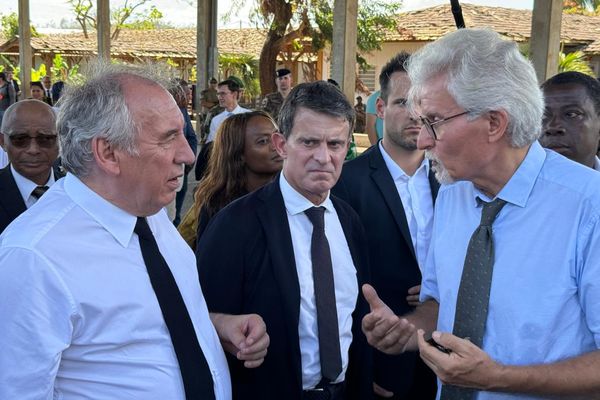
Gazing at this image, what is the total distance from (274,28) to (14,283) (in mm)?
20372

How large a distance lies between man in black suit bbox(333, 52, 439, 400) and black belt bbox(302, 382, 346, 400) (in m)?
0.55

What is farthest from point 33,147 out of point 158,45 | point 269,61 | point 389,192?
point 158,45

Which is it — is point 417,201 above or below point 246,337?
above

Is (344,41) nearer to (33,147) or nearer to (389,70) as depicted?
(389,70)

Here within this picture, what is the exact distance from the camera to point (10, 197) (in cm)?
331

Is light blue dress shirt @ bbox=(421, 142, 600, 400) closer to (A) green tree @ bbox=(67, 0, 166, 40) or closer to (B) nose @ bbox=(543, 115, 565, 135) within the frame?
(B) nose @ bbox=(543, 115, 565, 135)

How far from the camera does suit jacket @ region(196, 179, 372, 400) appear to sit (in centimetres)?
245

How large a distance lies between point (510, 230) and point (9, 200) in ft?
8.10

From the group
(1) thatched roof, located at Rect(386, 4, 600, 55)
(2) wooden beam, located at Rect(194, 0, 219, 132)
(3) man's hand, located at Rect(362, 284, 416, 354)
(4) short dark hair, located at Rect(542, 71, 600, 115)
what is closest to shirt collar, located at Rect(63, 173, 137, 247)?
(3) man's hand, located at Rect(362, 284, 416, 354)

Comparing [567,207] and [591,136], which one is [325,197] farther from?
[591,136]

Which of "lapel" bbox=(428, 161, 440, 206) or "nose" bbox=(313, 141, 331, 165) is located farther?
"lapel" bbox=(428, 161, 440, 206)

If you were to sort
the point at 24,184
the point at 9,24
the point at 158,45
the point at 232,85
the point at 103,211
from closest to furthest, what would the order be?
the point at 103,211 < the point at 24,184 < the point at 232,85 < the point at 158,45 < the point at 9,24

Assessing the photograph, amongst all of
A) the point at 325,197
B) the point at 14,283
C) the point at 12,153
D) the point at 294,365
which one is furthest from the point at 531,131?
the point at 12,153

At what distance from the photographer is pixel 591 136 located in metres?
2.90
